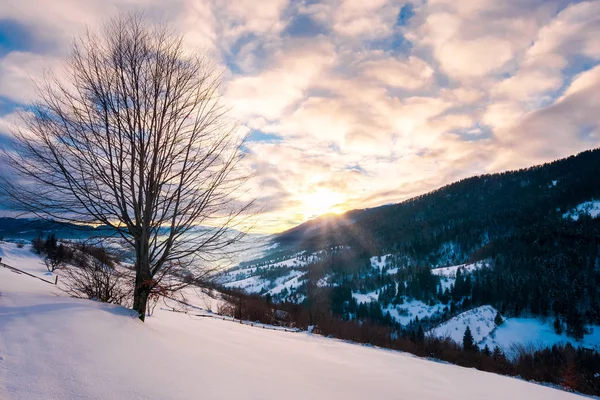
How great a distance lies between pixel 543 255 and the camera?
530ft

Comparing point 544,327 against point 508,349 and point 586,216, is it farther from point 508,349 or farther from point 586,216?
point 586,216

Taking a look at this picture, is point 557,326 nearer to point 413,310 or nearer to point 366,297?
point 413,310

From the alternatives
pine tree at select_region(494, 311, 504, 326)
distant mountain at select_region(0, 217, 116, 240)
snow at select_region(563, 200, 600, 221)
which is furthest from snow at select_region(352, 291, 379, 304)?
distant mountain at select_region(0, 217, 116, 240)

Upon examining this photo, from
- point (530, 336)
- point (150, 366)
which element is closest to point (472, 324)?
point (530, 336)

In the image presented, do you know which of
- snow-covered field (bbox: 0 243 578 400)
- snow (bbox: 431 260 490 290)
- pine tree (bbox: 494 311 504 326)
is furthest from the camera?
snow (bbox: 431 260 490 290)

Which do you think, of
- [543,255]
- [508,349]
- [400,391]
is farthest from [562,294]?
[400,391]

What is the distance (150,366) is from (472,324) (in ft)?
511

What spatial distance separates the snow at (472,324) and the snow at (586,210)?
10729 centimetres

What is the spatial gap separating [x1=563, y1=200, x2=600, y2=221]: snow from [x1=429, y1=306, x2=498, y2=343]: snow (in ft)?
352

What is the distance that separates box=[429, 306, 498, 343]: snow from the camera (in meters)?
124

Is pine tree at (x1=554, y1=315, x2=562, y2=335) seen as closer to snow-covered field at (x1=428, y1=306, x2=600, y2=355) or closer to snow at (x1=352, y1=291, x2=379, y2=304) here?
snow-covered field at (x1=428, y1=306, x2=600, y2=355)

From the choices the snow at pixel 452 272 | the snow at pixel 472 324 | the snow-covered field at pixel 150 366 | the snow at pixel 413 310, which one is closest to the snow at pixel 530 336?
the snow at pixel 472 324

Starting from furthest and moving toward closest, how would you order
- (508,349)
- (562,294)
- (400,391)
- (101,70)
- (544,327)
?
1. (562,294)
2. (544,327)
3. (508,349)
4. (101,70)
5. (400,391)

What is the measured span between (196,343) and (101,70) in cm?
537
